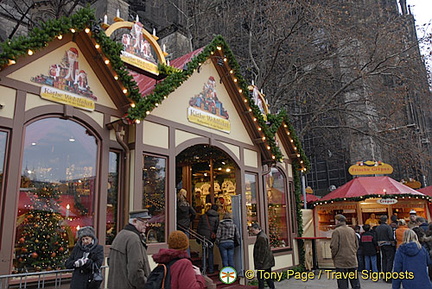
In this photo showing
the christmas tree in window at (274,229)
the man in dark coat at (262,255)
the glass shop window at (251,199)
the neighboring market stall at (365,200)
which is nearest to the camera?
the man in dark coat at (262,255)

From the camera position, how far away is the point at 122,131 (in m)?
7.64

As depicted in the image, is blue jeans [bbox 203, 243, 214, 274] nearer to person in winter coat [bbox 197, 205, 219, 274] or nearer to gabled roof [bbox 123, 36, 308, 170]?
person in winter coat [bbox 197, 205, 219, 274]

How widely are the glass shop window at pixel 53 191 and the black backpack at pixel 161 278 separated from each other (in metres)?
3.35

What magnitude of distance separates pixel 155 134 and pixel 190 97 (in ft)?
5.75

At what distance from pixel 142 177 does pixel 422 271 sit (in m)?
5.38

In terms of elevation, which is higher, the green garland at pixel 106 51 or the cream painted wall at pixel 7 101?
the green garland at pixel 106 51

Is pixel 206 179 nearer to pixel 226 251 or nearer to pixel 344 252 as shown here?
pixel 226 251

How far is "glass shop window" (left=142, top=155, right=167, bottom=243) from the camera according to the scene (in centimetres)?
798

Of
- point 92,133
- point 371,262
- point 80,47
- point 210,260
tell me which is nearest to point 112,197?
point 92,133

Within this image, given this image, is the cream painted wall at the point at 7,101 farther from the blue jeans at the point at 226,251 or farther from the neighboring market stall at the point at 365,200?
the neighboring market stall at the point at 365,200

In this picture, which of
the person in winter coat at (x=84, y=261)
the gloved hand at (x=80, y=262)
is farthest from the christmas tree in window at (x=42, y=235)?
the gloved hand at (x=80, y=262)

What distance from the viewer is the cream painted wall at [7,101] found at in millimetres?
6113

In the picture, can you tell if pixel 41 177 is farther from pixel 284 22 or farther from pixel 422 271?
pixel 284 22

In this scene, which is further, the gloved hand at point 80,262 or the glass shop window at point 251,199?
the glass shop window at point 251,199
